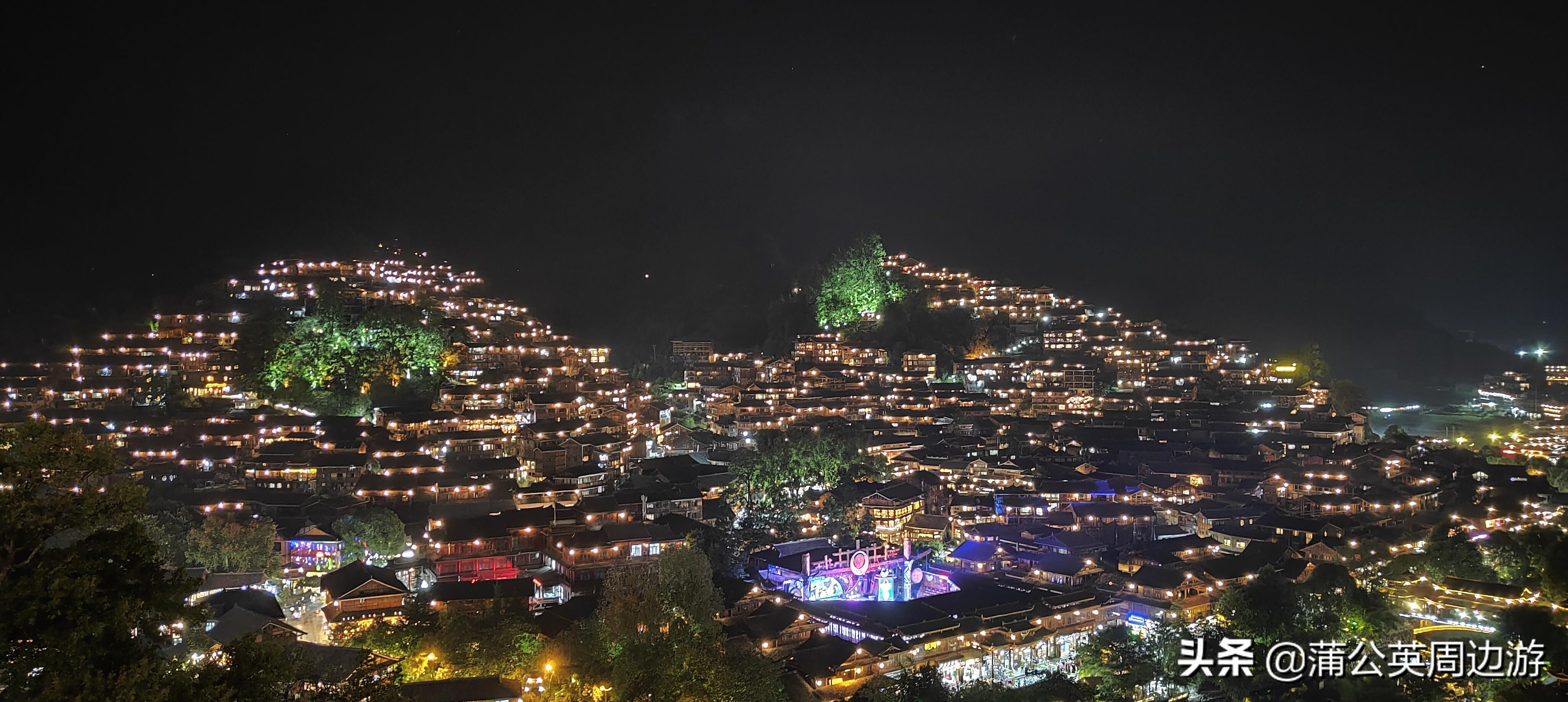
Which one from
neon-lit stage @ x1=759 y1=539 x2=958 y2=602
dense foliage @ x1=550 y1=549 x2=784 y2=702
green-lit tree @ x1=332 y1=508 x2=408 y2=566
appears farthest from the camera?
A: neon-lit stage @ x1=759 y1=539 x2=958 y2=602

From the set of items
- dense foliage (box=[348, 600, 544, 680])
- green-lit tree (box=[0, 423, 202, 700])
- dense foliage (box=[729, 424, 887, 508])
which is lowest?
dense foliage (box=[348, 600, 544, 680])

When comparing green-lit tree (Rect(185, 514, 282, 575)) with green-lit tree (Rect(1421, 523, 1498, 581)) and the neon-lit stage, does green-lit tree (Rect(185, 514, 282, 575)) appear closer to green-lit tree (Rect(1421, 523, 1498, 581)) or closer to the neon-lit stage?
the neon-lit stage

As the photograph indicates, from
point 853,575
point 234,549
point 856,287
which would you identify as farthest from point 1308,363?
point 234,549

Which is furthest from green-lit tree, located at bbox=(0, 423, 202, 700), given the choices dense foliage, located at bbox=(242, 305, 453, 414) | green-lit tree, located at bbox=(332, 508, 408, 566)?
dense foliage, located at bbox=(242, 305, 453, 414)

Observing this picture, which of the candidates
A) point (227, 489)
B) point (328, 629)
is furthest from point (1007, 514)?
point (227, 489)

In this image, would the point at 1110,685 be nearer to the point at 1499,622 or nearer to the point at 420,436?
the point at 1499,622
